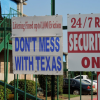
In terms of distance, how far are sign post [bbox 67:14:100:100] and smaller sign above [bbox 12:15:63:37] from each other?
0.85ft

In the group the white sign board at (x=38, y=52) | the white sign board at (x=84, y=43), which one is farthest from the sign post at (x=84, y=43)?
the white sign board at (x=38, y=52)

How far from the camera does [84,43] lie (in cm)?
456

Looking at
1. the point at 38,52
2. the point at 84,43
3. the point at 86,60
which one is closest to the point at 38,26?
the point at 38,52

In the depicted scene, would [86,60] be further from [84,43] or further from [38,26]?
[38,26]

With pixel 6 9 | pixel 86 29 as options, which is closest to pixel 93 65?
pixel 86 29

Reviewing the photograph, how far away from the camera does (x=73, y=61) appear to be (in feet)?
15.1

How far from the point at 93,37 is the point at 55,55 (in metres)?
0.79

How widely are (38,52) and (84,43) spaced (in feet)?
2.92

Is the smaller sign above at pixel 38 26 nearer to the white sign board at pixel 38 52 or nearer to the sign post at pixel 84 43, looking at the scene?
the white sign board at pixel 38 52

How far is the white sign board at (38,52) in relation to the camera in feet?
15.0

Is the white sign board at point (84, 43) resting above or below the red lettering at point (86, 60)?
above

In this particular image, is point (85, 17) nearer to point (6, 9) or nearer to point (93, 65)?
point (93, 65)

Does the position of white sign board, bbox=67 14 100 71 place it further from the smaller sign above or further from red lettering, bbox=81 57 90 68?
the smaller sign above

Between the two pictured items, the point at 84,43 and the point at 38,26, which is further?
the point at 38,26
